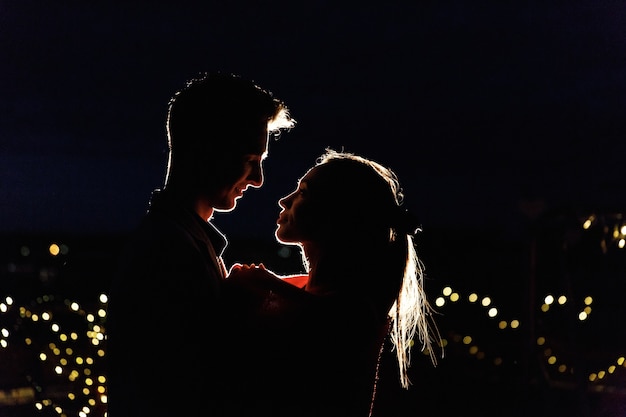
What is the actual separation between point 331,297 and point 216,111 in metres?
0.62

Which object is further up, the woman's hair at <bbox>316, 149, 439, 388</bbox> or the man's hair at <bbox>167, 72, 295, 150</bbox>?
the man's hair at <bbox>167, 72, 295, 150</bbox>

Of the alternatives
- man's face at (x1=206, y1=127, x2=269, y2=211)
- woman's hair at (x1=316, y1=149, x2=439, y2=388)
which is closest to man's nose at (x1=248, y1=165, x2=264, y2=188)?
man's face at (x1=206, y1=127, x2=269, y2=211)

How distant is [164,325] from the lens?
5.20 feet

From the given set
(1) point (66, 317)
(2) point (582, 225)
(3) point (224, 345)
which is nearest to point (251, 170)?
(3) point (224, 345)

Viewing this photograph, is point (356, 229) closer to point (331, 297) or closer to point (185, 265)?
point (331, 297)

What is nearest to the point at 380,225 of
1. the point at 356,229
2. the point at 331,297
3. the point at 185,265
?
the point at 356,229

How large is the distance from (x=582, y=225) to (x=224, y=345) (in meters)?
6.29

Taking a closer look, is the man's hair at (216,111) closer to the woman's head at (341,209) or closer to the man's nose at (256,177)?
the man's nose at (256,177)

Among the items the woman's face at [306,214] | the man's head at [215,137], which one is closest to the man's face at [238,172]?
the man's head at [215,137]

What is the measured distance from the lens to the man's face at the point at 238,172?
6.23ft

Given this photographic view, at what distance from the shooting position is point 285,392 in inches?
66.3

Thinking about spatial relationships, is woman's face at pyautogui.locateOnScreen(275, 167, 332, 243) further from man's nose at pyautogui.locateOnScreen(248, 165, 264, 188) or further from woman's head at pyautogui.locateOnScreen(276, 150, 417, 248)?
man's nose at pyautogui.locateOnScreen(248, 165, 264, 188)

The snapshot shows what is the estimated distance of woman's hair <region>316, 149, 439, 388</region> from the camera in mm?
1975

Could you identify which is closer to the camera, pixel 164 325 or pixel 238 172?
pixel 164 325
